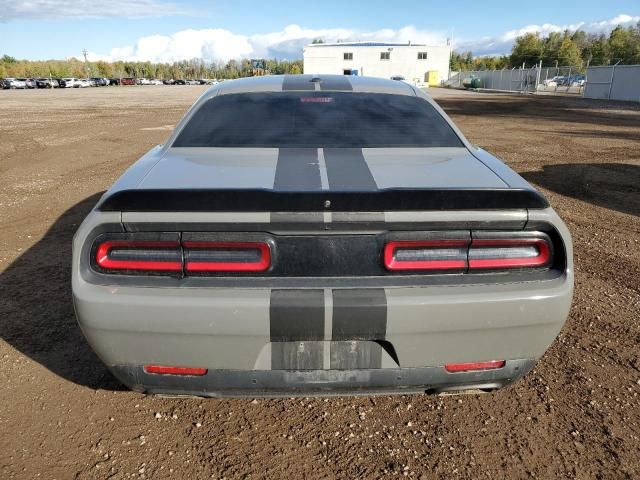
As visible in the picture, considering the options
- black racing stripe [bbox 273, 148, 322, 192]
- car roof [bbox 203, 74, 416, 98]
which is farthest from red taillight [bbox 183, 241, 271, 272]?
car roof [bbox 203, 74, 416, 98]

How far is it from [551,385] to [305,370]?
Answer: 1.59 meters

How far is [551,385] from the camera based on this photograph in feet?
8.45

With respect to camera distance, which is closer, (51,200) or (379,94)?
(379,94)

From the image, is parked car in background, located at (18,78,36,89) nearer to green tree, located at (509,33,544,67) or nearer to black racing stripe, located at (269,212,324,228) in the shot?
green tree, located at (509,33,544,67)

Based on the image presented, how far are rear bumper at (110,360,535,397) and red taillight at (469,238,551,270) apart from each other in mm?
416

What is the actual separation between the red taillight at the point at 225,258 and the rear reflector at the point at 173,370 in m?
0.40

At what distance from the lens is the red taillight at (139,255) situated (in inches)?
68.9

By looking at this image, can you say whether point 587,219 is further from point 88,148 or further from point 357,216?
point 88,148

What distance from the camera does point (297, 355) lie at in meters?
1.77

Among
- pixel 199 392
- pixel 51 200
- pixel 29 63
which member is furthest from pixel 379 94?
pixel 29 63

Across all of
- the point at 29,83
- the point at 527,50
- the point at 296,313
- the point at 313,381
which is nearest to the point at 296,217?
the point at 296,313

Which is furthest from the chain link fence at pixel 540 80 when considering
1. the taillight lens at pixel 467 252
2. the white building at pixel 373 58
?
the taillight lens at pixel 467 252

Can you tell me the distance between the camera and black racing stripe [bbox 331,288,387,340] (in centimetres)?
167

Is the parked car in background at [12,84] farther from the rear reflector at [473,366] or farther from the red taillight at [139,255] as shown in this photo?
the rear reflector at [473,366]
